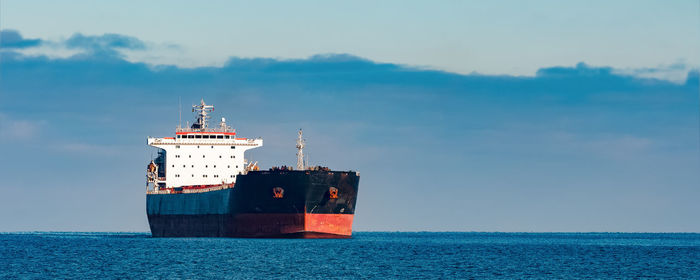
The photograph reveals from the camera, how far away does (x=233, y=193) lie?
69875mm

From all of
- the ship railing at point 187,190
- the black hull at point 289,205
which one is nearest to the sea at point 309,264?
Answer: the black hull at point 289,205

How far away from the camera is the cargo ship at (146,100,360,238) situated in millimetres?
66188

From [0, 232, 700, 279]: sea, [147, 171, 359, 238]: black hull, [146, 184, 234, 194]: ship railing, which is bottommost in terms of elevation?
[0, 232, 700, 279]: sea

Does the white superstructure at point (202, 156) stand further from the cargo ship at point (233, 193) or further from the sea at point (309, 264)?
the sea at point (309, 264)

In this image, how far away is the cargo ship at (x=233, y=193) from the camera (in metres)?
66.2

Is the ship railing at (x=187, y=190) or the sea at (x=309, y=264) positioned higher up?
the ship railing at (x=187, y=190)

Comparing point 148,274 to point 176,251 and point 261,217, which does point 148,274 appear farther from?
point 261,217

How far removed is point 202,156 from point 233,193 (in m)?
14.4

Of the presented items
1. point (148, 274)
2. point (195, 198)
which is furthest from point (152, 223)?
point (148, 274)

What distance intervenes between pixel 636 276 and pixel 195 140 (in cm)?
4353

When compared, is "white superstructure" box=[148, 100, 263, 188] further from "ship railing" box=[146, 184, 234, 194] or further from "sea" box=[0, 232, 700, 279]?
"sea" box=[0, 232, 700, 279]

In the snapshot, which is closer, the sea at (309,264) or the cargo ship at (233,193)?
the sea at (309,264)

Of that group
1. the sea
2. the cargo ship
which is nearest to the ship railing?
the cargo ship

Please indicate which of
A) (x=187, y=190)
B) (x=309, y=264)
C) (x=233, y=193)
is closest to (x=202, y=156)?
(x=187, y=190)
